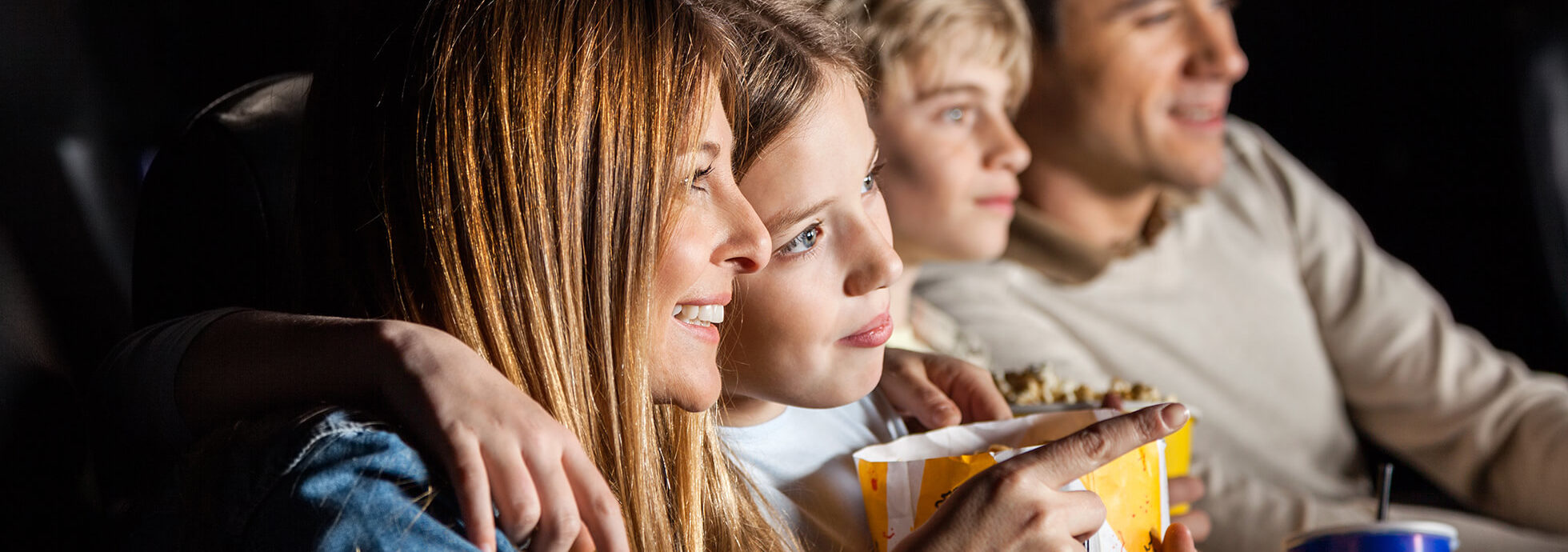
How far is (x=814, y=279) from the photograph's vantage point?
714 millimetres

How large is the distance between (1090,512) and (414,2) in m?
0.45

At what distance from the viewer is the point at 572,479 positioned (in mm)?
507

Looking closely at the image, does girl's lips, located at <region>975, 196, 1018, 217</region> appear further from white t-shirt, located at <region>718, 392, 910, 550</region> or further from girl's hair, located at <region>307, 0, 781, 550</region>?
girl's hair, located at <region>307, 0, 781, 550</region>

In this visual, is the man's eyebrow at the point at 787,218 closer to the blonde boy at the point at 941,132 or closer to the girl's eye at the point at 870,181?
the girl's eye at the point at 870,181

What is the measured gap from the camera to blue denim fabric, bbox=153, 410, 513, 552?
1.65ft

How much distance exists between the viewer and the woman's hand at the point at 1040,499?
605 millimetres

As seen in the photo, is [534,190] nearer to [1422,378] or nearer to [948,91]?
[948,91]

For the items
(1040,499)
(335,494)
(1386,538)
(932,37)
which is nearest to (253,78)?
(932,37)

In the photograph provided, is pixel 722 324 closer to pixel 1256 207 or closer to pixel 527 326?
pixel 527 326

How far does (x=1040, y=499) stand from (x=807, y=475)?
8.2 inches

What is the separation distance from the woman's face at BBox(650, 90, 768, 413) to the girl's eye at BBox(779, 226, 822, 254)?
0.06 m

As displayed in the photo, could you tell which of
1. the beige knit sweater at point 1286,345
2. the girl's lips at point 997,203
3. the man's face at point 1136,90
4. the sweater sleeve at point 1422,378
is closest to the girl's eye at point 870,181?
the girl's lips at point 997,203

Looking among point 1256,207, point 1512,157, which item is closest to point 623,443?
point 1256,207

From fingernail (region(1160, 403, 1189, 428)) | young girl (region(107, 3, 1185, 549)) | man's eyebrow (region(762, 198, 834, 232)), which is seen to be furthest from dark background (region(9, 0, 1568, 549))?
fingernail (region(1160, 403, 1189, 428))
